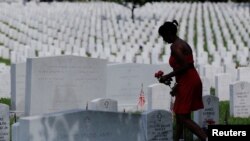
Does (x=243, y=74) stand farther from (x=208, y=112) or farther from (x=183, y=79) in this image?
(x=183, y=79)

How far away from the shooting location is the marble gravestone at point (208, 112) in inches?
452

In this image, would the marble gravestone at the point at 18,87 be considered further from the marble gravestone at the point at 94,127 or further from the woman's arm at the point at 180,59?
the woman's arm at the point at 180,59

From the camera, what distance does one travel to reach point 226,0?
257 ft

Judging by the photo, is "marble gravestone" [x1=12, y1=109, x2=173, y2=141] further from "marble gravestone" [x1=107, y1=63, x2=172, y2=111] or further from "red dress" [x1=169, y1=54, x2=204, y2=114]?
"marble gravestone" [x1=107, y1=63, x2=172, y2=111]

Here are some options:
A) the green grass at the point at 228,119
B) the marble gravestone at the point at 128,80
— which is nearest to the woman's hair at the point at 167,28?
the green grass at the point at 228,119

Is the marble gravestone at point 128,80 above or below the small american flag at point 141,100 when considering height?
above

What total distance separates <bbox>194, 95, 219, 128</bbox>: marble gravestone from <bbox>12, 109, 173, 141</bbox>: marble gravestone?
4.65ft

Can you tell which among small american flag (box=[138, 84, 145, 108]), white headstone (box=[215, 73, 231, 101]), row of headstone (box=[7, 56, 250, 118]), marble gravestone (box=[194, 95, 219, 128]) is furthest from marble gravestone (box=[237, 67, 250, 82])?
marble gravestone (box=[194, 95, 219, 128])

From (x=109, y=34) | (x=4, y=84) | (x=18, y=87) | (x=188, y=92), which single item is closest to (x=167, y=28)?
(x=188, y=92)

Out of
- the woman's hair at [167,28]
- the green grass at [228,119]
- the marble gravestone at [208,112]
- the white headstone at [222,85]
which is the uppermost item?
the woman's hair at [167,28]

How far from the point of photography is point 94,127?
363 inches

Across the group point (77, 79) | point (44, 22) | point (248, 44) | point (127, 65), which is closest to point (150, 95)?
point (77, 79)

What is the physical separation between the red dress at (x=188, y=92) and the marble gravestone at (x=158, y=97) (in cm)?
364

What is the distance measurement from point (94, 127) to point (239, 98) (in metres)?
5.13
